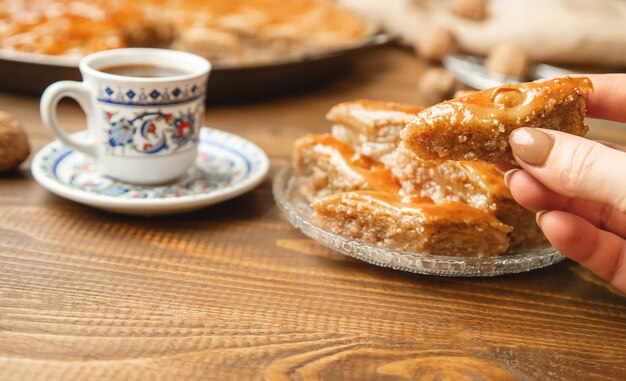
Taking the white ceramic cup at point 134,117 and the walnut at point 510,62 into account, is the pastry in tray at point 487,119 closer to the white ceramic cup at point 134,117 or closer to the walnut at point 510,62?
the white ceramic cup at point 134,117

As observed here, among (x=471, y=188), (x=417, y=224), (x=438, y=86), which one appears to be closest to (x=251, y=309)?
(x=417, y=224)

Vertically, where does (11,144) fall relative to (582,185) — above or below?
below

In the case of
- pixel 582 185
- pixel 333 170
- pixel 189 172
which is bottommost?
pixel 189 172

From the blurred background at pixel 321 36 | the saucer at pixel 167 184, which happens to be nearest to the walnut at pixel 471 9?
the blurred background at pixel 321 36

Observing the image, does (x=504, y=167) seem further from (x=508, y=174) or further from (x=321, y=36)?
(x=321, y=36)

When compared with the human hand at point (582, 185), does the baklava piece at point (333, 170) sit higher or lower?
lower

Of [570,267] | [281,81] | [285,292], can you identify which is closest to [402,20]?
[281,81]

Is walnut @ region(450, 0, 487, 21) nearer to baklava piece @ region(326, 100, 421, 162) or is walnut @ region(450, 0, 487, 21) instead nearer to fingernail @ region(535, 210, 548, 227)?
baklava piece @ region(326, 100, 421, 162)
